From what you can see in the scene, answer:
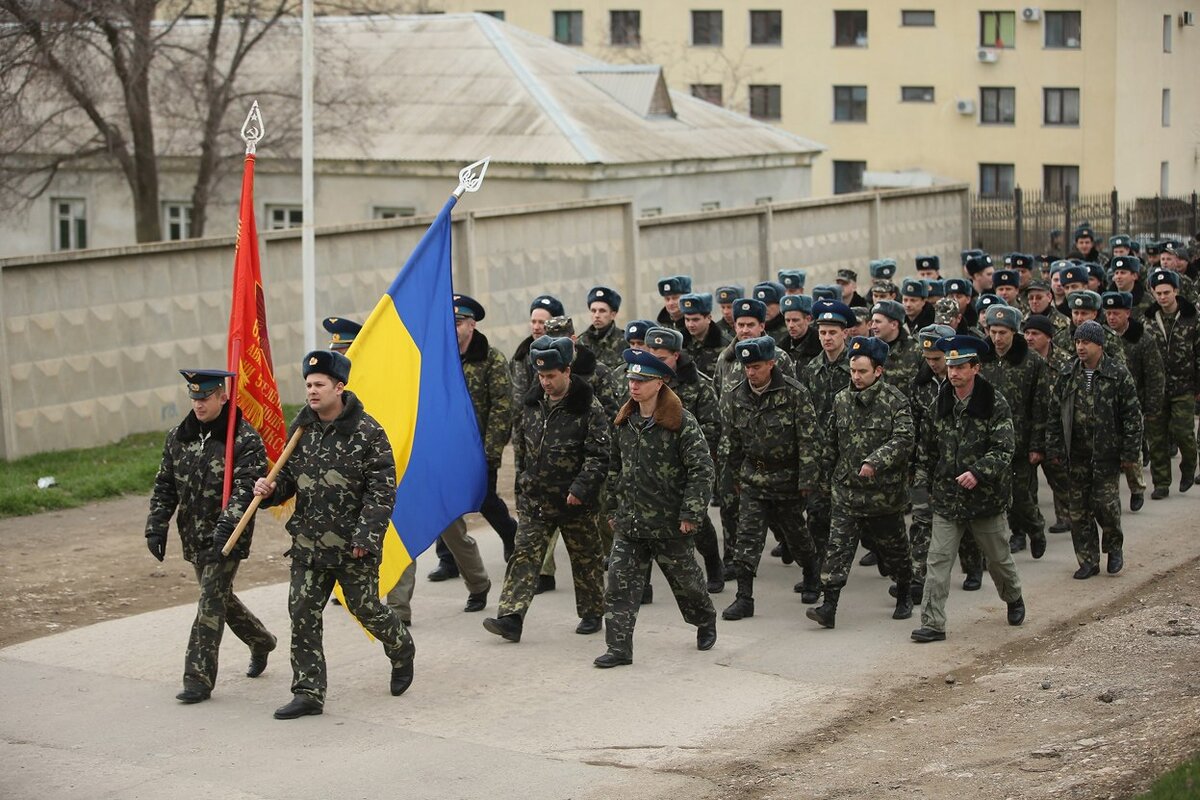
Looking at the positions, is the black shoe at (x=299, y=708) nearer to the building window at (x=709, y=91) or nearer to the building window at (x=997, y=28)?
the building window at (x=997, y=28)

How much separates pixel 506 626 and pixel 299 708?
1.84 meters

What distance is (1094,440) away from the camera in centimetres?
1255

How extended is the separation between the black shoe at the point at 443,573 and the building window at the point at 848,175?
1865 inches

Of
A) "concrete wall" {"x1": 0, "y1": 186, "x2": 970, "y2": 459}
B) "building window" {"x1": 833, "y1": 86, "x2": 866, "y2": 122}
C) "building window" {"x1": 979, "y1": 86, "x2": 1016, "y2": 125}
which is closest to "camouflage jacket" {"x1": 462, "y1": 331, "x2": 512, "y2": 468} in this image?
"concrete wall" {"x1": 0, "y1": 186, "x2": 970, "y2": 459}

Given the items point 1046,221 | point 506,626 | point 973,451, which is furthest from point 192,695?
point 1046,221

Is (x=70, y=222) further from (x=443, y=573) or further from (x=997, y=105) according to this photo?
(x=997, y=105)

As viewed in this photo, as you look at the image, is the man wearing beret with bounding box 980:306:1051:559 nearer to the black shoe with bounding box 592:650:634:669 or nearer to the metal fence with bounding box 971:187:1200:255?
the black shoe with bounding box 592:650:634:669

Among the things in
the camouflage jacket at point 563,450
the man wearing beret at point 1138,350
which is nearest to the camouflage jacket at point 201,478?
the camouflage jacket at point 563,450

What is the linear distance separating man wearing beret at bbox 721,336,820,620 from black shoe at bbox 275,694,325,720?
3.18m

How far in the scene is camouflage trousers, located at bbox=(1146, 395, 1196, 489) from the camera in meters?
15.2

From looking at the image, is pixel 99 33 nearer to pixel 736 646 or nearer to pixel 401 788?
pixel 736 646

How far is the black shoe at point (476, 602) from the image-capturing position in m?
11.8

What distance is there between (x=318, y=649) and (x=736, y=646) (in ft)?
9.08

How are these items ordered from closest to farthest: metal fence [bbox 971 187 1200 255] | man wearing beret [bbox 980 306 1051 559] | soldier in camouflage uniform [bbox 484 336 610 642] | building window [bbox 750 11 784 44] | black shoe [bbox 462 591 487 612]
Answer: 1. soldier in camouflage uniform [bbox 484 336 610 642]
2. black shoe [bbox 462 591 487 612]
3. man wearing beret [bbox 980 306 1051 559]
4. metal fence [bbox 971 187 1200 255]
5. building window [bbox 750 11 784 44]
